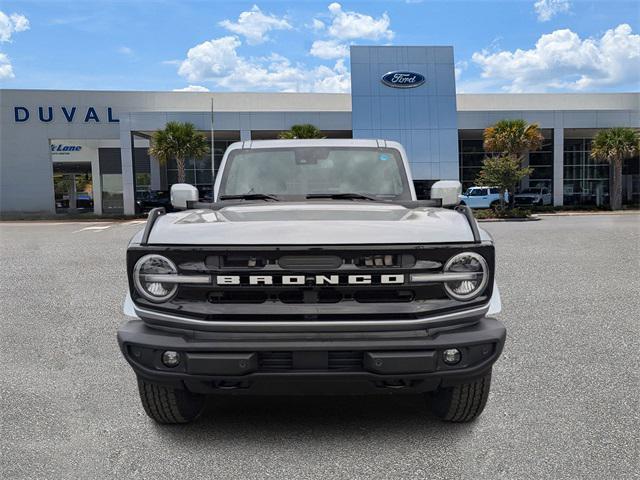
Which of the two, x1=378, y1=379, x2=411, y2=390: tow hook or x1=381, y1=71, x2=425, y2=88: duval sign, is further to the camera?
x1=381, y1=71, x2=425, y2=88: duval sign

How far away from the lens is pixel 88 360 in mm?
5059

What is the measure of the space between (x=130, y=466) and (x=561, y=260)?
10.6 m

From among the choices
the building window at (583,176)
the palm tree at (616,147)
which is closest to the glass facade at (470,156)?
the building window at (583,176)

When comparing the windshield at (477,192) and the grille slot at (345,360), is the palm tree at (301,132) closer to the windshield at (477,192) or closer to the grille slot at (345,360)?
the windshield at (477,192)

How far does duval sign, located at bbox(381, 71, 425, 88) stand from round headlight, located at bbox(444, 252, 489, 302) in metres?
33.1

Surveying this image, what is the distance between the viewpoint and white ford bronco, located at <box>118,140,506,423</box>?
9.18 ft

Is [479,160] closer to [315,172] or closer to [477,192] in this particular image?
[477,192]

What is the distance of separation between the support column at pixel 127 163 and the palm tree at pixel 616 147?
29.0 metres

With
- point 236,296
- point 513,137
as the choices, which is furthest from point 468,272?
point 513,137

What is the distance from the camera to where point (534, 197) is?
3725cm

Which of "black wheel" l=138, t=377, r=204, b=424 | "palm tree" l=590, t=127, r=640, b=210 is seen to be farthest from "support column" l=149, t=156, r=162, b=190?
"black wheel" l=138, t=377, r=204, b=424

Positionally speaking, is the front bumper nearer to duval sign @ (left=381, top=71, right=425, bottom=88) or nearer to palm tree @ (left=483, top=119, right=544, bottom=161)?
palm tree @ (left=483, top=119, right=544, bottom=161)

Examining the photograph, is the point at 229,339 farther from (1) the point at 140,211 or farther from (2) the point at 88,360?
(1) the point at 140,211

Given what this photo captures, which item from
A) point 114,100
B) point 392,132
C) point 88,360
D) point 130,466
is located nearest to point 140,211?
point 114,100
